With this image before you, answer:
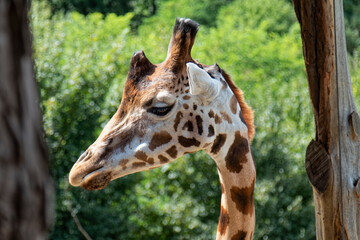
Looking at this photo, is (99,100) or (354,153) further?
(99,100)

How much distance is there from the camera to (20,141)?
0.98 metres

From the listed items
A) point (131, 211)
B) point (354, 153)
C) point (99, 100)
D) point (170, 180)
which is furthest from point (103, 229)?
point (354, 153)

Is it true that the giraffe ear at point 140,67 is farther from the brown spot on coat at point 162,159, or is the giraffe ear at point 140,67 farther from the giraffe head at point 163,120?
the brown spot on coat at point 162,159

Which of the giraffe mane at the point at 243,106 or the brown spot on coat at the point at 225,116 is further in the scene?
the giraffe mane at the point at 243,106

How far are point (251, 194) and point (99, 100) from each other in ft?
13.2

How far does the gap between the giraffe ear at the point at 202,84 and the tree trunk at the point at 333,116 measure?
1.38ft

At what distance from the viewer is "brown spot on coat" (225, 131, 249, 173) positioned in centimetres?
287

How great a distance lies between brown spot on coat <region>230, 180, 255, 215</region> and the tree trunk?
0.35 metres

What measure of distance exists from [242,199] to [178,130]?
1.45ft

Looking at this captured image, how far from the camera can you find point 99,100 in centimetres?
669

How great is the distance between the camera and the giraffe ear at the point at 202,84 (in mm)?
2686

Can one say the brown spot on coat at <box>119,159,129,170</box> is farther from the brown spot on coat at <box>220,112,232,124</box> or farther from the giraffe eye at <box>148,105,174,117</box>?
the brown spot on coat at <box>220,112,232,124</box>

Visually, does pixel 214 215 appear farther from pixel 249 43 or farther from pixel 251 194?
pixel 249 43

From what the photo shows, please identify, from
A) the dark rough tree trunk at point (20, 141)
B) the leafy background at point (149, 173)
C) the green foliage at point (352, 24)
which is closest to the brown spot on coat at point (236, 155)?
the dark rough tree trunk at point (20, 141)
